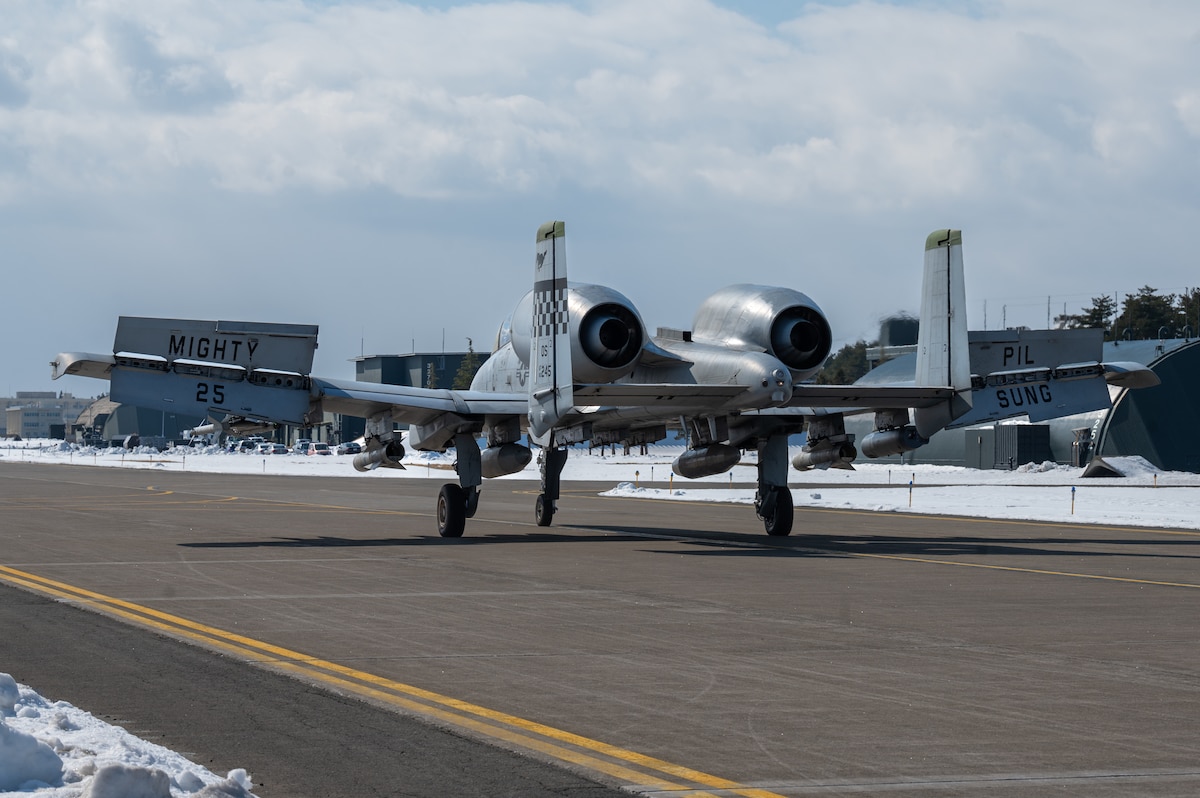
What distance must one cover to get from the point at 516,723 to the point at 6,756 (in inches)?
124

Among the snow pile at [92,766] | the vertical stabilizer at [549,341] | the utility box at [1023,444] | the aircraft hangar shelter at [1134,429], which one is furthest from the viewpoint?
the utility box at [1023,444]

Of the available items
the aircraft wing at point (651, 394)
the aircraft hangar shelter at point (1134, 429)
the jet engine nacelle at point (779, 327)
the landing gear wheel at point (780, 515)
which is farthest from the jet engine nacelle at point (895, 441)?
the aircraft hangar shelter at point (1134, 429)

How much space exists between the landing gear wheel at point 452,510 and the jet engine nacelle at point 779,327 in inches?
231

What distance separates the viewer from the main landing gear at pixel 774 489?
27.1 m

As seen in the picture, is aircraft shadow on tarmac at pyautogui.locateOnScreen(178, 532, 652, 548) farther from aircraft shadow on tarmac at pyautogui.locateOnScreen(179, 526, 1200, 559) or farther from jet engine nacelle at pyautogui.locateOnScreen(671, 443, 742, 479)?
jet engine nacelle at pyautogui.locateOnScreen(671, 443, 742, 479)

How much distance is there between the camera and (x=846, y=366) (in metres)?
146

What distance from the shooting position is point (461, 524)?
27.6 metres

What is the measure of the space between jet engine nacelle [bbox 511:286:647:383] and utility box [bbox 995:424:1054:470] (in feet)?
167

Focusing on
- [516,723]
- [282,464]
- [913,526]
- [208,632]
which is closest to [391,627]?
[208,632]

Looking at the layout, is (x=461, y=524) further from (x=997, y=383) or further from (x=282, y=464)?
(x=282, y=464)

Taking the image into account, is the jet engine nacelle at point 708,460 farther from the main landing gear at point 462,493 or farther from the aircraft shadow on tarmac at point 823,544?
the main landing gear at point 462,493

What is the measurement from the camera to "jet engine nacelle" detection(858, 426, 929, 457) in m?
25.5

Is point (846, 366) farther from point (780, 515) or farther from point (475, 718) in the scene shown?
point (475, 718)

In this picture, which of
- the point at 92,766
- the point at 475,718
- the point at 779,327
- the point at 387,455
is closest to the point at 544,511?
the point at 387,455
